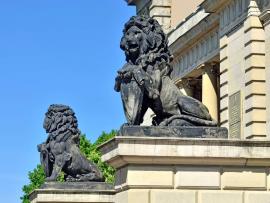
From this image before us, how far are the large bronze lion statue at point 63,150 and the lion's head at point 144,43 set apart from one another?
1372 centimetres

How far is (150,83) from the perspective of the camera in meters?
17.6

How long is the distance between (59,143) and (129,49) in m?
15.1

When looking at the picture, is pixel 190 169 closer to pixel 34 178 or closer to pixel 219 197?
pixel 219 197

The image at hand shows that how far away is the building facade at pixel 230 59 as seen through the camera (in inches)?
1337

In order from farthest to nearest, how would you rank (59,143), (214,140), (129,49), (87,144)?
(87,144)
(59,143)
(129,49)
(214,140)

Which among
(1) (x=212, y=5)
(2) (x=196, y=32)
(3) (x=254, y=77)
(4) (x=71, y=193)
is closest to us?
(4) (x=71, y=193)

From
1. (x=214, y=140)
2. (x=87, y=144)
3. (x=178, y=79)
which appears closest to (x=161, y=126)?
(x=214, y=140)

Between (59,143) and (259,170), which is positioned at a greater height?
(59,143)

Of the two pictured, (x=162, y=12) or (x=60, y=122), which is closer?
(x=60, y=122)

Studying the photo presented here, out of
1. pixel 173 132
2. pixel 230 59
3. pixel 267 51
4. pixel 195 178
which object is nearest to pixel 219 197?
pixel 195 178

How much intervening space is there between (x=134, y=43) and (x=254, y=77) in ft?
54.9

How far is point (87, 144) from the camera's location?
7094 centimetres

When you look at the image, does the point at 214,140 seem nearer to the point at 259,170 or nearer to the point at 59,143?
the point at 259,170

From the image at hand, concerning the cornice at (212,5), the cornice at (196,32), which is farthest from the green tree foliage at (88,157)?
the cornice at (212,5)
